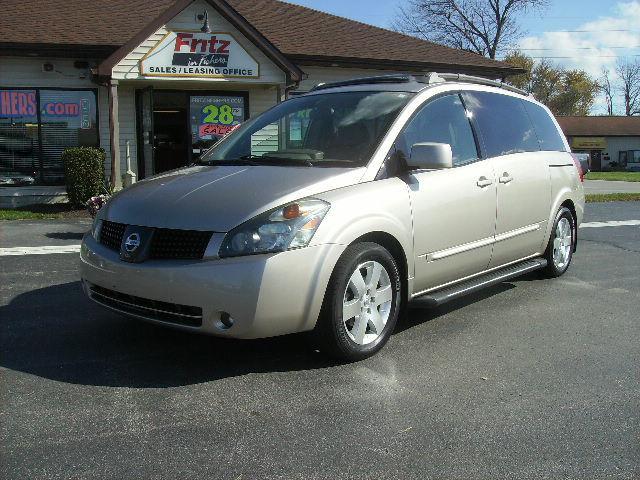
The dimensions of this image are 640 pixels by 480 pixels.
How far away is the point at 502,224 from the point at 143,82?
11.2 metres

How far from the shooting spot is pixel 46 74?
48.1 feet

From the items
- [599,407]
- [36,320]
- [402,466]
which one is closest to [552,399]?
[599,407]

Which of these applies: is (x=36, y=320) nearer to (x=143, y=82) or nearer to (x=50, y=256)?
(x=50, y=256)

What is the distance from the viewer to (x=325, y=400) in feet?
11.5

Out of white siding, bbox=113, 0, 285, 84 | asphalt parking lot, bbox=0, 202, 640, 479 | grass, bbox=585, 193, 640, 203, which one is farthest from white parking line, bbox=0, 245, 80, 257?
grass, bbox=585, 193, 640, 203

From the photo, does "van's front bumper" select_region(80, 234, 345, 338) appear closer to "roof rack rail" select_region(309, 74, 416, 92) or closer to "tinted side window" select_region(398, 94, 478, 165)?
"tinted side window" select_region(398, 94, 478, 165)

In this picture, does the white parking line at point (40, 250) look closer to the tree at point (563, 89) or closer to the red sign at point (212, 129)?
the red sign at point (212, 129)

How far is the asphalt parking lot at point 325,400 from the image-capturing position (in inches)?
112

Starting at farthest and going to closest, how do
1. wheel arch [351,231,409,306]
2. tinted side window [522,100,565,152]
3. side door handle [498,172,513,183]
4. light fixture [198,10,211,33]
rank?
light fixture [198,10,211,33], tinted side window [522,100,565,152], side door handle [498,172,513,183], wheel arch [351,231,409,306]

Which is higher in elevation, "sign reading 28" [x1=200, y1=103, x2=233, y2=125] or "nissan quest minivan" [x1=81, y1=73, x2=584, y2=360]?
"sign reading 28" [x1=200, y1=103, x2=233, y2=125]

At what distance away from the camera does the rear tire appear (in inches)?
251

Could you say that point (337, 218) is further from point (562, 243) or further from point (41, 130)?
point (41, 130)

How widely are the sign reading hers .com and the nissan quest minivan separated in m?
9.36

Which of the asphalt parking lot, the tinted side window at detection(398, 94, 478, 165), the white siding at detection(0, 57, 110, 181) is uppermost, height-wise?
the white siding at detection(0, 57, 110, 181)
